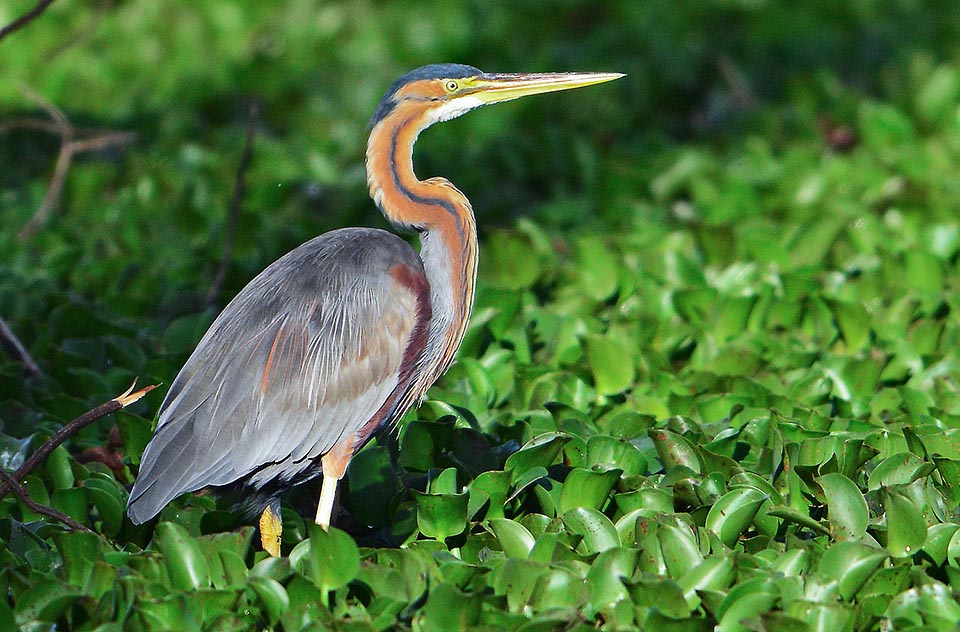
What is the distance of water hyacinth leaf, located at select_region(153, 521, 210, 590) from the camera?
3375mm

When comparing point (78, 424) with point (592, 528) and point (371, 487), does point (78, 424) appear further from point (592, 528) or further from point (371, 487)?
point (592, 528)

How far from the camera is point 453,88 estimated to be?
393 cm

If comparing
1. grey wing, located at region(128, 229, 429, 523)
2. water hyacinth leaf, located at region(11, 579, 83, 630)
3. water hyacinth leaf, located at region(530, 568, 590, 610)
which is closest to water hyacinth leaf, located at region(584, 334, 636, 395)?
grey wing, located at region(128, 229, 429, 523)

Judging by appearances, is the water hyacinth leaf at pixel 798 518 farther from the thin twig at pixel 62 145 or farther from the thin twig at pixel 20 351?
the thin twig at pixel 62 145

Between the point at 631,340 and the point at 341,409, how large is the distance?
1673mm

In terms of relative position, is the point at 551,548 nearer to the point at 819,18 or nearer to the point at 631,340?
the point at 631,340

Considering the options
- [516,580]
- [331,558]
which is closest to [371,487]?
[331,558]

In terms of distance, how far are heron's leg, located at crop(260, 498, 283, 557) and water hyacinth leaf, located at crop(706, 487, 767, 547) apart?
1220 mm

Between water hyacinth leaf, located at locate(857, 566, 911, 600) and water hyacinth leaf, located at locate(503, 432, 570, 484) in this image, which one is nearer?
water hyacinth leaf, located at locate(857, 566, 911, 600)

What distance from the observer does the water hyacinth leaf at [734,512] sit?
3564 millimetres

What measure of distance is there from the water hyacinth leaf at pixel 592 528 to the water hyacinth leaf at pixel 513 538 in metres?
0.12

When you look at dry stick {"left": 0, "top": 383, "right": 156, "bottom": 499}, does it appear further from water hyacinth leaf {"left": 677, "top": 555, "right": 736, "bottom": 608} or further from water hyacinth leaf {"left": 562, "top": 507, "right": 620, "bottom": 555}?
water hyacinth leaf {"left": 677, "top": 555, "right": 736, "bottom": 608}

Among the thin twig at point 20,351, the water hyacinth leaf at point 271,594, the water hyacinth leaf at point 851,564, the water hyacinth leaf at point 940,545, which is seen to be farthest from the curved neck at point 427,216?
the thin twig at point 20,351

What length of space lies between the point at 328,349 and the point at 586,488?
2.72 ft
